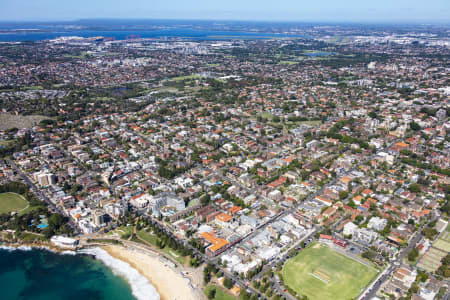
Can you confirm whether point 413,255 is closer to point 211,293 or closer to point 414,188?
point 414,188

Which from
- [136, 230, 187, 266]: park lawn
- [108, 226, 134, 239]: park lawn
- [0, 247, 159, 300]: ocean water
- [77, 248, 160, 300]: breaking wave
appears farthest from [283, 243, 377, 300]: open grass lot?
[108, 226, 134, 239]: park lawn

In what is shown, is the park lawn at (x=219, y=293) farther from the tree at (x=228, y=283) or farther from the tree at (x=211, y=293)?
the tree at (x=228, y=283)

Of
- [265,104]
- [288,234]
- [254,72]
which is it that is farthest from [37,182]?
[254,72]

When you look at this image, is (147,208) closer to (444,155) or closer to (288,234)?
(288,234)

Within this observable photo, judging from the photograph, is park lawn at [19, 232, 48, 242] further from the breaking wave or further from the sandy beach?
the sandy beach

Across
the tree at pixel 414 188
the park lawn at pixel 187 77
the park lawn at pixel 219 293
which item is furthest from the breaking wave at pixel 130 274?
the park lawn at pixel 187 77

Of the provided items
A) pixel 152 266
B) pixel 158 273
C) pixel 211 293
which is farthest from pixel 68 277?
pixel 211 293

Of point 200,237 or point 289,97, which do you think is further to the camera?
point 289,97
